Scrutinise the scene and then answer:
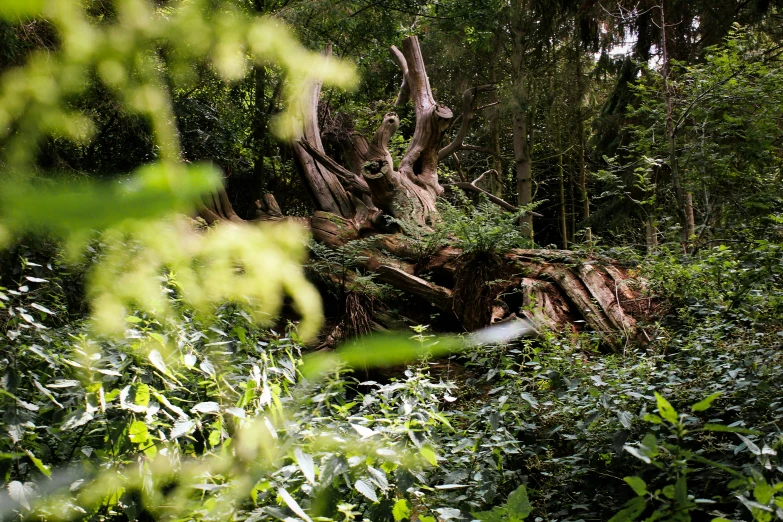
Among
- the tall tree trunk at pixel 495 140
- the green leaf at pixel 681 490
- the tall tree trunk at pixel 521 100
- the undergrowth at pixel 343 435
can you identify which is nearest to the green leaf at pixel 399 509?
the undergrowth at pixel 343 435

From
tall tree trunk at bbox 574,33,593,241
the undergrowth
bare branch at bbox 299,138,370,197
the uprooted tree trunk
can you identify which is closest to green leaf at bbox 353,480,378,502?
the undergrowth

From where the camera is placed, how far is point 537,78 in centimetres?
877

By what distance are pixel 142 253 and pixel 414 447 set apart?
1146mm

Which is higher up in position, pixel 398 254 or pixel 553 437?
pixel 398 254

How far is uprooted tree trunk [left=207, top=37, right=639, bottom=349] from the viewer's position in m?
4.13

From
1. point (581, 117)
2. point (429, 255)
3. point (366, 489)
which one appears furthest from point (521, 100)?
point (366, 489)

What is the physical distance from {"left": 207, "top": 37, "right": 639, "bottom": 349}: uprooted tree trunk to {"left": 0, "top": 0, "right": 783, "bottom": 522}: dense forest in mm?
28

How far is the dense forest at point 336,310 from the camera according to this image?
2.21ft

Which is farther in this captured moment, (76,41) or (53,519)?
(53,519)

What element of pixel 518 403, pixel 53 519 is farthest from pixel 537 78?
pixel 53 519

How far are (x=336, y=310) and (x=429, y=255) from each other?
965 millimetres

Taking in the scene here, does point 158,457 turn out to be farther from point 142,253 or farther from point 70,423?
point 142,253

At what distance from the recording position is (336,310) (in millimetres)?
5164

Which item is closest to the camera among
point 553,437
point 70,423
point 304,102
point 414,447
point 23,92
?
point 23,92
